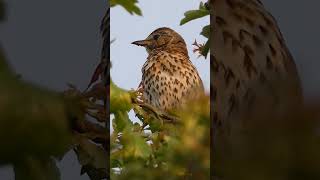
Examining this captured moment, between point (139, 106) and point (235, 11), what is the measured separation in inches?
7.7

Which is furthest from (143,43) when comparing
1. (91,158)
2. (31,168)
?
(31,168)

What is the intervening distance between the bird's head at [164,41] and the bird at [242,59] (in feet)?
1.08

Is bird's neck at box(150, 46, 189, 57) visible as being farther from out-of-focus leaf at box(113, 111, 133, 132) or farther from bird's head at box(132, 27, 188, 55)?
out-of-focus leaf at box(113, 111, 133, 132)

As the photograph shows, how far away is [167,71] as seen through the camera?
695 mm

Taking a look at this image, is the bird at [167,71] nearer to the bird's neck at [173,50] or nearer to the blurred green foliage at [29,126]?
the bird's neck at [173,50]

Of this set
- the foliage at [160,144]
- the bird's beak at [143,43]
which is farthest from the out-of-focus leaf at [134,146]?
the bird's beak at [143,43]

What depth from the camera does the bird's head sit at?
0.64 metres

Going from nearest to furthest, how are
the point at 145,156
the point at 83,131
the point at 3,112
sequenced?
the point at 3,112 < the point at 83,131 < the point at 145,156

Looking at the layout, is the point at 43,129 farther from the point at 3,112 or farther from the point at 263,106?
the point at 263,106

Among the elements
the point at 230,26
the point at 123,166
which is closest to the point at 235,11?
the point at 230,26

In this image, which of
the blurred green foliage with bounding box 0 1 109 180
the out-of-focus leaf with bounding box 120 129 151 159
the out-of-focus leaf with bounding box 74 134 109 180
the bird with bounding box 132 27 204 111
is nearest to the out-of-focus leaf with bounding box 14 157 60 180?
the blurred green foliage with bounding box 0 1 109 180

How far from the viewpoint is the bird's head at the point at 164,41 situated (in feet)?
2.09

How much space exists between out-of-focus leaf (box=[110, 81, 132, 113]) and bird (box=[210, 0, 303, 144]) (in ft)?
0.54

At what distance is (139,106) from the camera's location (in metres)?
0.45
